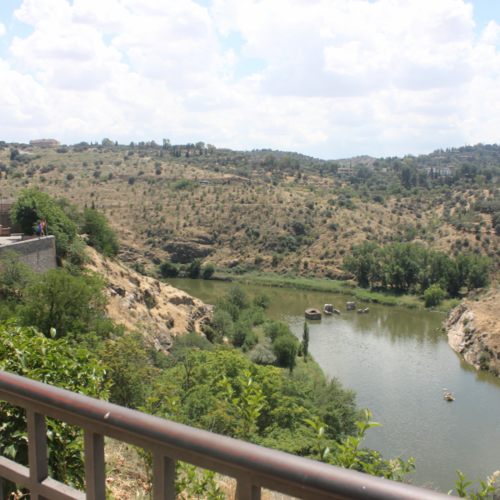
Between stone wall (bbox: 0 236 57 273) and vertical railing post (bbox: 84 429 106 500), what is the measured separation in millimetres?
21694

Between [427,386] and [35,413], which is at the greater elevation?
[35,413]

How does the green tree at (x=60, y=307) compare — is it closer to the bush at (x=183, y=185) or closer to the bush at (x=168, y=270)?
the bush at (x=168, y=270)

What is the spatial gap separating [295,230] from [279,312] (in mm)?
29627

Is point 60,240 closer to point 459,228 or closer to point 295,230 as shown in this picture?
point 295,230

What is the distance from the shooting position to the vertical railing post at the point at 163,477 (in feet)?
6.19

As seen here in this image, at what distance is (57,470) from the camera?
3520 mm

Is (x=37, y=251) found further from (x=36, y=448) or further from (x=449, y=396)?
(x=449, y=396)

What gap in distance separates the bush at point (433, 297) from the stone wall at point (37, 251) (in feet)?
150

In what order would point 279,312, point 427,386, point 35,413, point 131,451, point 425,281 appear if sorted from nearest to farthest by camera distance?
point 35,413 < point 131,451 < point 427,386 < point 279,312 < point 425,281

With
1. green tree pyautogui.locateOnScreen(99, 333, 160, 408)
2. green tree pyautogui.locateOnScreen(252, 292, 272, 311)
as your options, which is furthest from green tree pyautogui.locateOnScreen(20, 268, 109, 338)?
green tree pyautogui.locateOnScreen(252, 292, 272, 311)

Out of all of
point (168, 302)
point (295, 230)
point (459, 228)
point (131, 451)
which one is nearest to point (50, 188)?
point (295, 230)

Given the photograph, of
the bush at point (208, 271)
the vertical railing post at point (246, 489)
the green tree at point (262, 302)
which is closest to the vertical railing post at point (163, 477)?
the vertical railing post at point (246, 489)

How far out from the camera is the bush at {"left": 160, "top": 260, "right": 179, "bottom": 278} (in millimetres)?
73375

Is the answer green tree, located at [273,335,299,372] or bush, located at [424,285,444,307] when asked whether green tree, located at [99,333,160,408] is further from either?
bush, located at [424,285,444,307]
